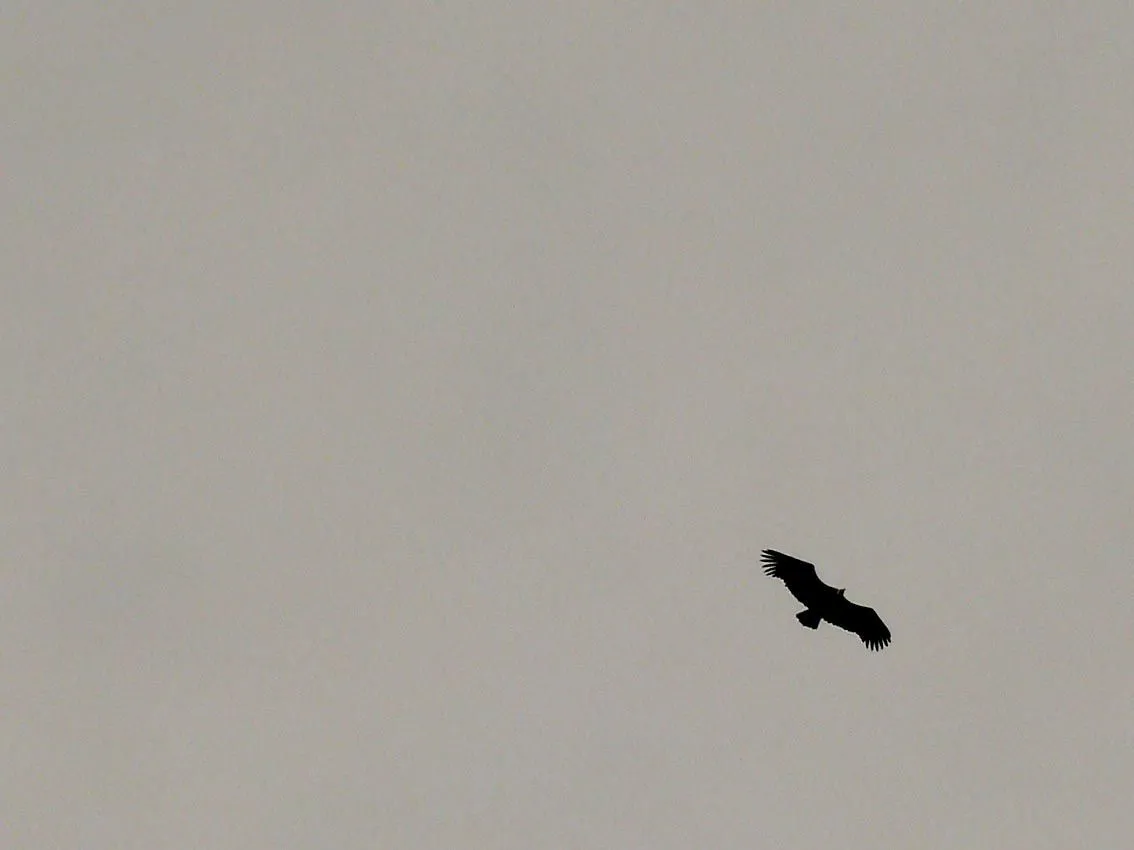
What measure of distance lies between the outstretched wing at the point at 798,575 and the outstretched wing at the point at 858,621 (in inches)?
20.1

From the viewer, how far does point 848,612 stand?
105 ft

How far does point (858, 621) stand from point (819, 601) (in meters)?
1.36

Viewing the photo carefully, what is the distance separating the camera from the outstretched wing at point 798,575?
31094 millimetres

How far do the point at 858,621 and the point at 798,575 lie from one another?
7.64 feet

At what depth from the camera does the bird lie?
3112cm

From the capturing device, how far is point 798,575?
3119 cm

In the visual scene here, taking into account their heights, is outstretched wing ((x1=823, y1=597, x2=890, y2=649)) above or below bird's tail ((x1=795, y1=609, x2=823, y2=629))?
above

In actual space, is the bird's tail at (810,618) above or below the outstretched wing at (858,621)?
below

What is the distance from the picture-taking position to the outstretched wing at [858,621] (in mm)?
31703

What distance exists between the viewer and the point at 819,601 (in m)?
31.5

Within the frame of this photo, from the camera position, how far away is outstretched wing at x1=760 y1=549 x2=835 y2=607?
3109 centimetres

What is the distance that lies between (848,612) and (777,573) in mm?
2280

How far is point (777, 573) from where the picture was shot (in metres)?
31.4

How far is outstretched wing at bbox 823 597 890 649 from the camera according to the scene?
3170 cm
